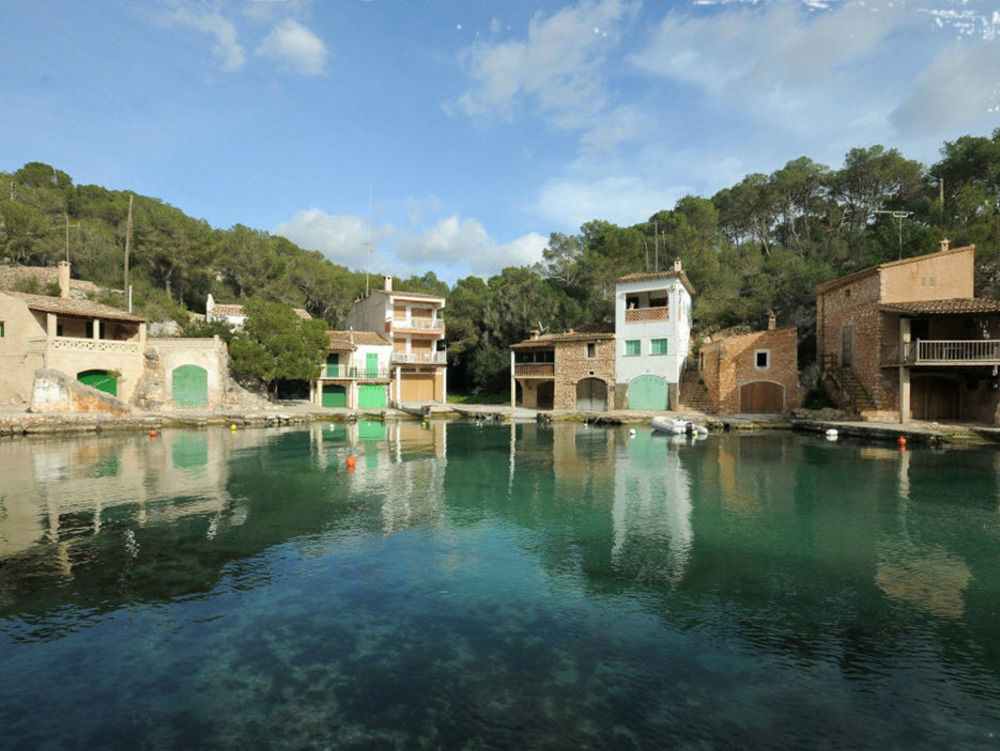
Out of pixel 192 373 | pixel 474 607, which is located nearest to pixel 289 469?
pixel 474 607

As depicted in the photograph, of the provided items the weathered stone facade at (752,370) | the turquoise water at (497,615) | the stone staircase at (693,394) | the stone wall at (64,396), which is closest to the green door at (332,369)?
the stone wall at (64,396)

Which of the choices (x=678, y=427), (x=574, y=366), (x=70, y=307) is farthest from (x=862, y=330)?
(x=70, y=307)

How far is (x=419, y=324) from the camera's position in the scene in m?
45.5

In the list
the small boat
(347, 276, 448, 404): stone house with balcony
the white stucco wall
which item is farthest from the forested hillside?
the small boat

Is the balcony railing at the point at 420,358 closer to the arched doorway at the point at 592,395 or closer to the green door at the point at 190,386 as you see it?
the arched doorway at the point at 592,395

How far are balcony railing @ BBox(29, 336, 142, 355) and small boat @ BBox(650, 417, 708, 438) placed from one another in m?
31.0

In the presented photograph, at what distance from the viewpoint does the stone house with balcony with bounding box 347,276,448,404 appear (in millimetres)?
44156

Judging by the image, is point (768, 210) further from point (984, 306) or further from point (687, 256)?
point (984, 306)

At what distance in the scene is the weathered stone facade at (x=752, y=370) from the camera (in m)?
33.8

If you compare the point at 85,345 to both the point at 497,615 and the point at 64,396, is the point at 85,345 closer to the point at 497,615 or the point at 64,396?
the point at 64,396

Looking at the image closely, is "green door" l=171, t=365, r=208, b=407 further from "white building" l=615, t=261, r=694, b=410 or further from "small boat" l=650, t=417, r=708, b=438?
"small boat" l=650, t=417, r=708, b=438

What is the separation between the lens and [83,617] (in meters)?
7.52

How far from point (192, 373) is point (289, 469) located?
69.3 feet

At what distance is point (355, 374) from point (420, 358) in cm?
537
